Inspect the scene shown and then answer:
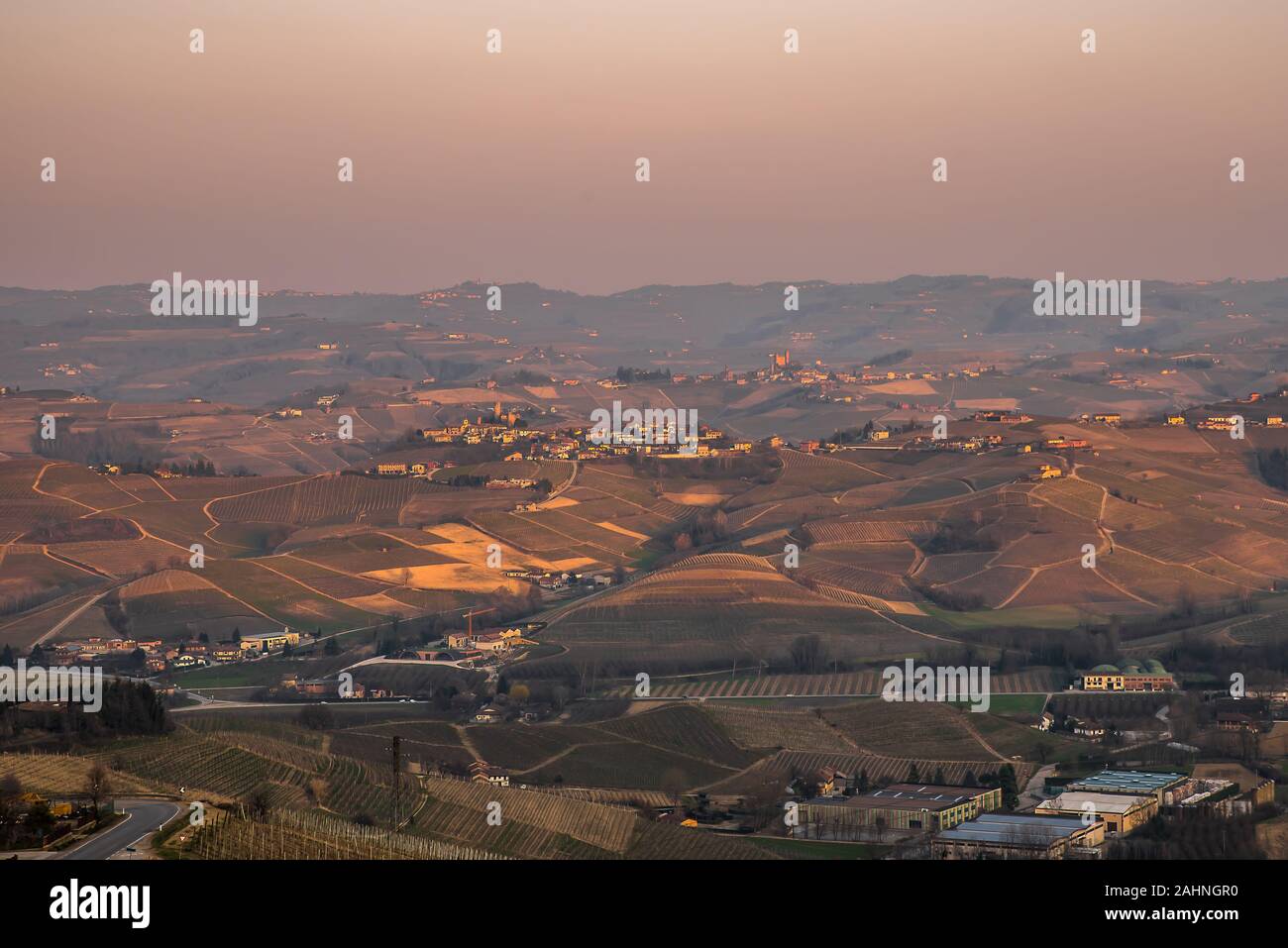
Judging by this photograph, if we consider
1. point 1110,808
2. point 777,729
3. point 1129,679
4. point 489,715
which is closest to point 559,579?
point 489,715

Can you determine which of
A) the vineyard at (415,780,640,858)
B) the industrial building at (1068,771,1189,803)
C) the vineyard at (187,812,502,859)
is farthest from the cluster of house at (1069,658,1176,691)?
the vineyard at (187,812,502,859)

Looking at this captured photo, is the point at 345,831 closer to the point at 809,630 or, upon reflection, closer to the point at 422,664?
the point at 422,664

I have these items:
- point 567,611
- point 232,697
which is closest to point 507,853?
point 232,697

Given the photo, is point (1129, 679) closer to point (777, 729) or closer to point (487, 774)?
point (777, 729)

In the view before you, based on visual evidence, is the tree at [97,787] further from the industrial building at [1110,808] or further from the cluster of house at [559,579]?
the cluster of house at [559,579]

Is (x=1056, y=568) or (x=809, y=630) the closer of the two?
(x=809, y=630)
